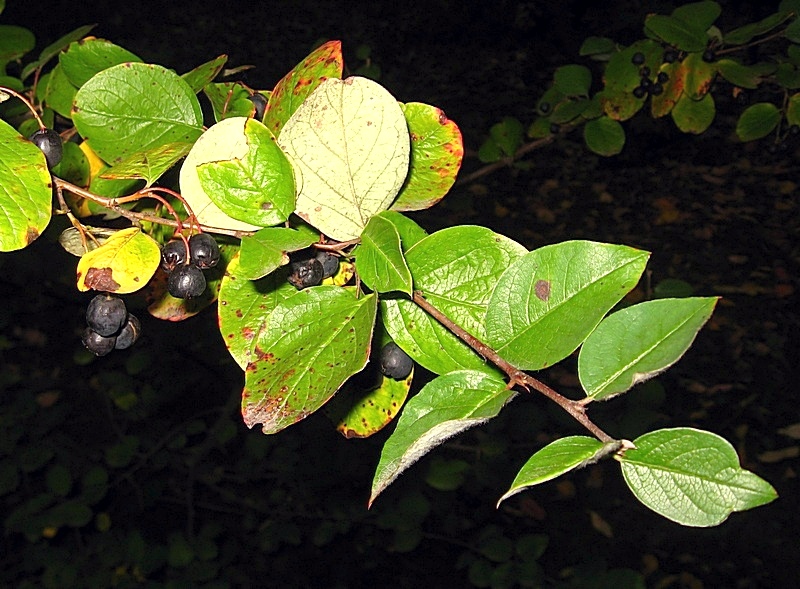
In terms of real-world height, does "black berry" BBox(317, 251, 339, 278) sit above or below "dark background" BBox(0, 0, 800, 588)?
above

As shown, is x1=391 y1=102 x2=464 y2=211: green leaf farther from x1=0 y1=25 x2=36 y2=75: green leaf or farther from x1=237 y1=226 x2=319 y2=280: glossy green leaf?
x1=0 y1=25 x2=36 y2=75: green leaf

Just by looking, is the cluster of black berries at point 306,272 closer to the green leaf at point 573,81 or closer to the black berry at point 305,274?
the black berry at point 305,274


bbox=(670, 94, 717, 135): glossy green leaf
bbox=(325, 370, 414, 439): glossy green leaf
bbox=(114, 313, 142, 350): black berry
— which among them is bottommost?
bbox=(670, 94, 717, 135): glossy green leaf

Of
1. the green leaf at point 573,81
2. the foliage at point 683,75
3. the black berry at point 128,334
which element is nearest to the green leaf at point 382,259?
the black berry at point 128,334

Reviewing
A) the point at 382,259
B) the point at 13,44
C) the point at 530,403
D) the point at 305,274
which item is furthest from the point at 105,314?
the point at 530,403

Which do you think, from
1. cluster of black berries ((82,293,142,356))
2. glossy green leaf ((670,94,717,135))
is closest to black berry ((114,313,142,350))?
cluster of black berries ((82,293,142,356))

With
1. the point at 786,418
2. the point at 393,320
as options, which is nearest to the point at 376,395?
the point at 393,320
